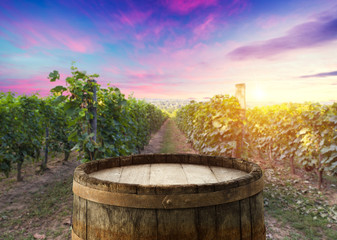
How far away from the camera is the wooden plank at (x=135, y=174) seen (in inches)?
65.4

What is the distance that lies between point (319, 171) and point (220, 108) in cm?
308

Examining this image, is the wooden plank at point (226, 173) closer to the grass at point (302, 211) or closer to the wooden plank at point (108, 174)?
the wooden plank at point (108, 174)

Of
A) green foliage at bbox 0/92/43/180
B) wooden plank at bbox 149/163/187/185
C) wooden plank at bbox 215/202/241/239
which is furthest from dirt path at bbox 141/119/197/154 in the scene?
wooden plank at bbox 215/202/241/239

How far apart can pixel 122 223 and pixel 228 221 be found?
1.83ft

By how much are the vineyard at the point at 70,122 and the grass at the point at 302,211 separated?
3631 millimetres

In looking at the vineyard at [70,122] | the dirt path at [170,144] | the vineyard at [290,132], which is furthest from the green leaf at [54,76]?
the dirt path at [170,144]

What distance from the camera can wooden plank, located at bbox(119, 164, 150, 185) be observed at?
166 cm

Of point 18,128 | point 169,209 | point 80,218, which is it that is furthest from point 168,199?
point 18,128

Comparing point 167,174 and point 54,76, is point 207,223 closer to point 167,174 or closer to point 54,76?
point 167,174

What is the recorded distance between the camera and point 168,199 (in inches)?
46.4

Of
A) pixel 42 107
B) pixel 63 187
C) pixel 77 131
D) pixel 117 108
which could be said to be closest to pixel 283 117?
pixel 117 108

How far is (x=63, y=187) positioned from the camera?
20.8 feet

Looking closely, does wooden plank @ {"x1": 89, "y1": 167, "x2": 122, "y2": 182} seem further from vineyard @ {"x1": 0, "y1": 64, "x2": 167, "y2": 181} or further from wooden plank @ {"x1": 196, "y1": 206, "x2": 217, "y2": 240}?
vineyard @ {"x1": 0, "y1": 64, "x2": 167, "y2": 181}

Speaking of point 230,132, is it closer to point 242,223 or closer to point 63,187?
point 63,187
